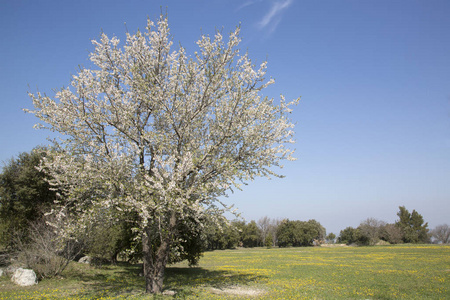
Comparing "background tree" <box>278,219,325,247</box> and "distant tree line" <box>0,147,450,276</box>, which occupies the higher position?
"distant tree line" <box>0,147,450,276</box>

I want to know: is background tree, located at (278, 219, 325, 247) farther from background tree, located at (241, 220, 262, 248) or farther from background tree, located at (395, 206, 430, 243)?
background tree, located at (395, 206, 430, 243)

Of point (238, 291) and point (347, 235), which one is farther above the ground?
point (238, 291)

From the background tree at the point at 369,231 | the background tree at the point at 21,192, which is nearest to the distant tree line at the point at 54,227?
the background tree at the point at 21,192

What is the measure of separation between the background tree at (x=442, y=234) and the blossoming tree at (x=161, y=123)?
134 m

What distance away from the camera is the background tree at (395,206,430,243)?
88231mm

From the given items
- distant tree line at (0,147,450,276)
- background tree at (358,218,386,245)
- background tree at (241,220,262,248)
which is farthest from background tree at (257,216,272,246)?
distant tree line at (0,147,450,276)

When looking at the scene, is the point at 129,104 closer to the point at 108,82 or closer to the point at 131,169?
the point at 108,82

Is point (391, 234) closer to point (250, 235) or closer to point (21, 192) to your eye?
point (250, 235)

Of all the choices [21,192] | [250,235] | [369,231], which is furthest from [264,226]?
[21,192]

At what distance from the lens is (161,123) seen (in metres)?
15.2

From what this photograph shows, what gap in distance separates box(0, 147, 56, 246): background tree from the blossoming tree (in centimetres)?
1594

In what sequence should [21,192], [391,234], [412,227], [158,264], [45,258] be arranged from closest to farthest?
[158,264], [45,258], [21,192], [391,234], [412,227]

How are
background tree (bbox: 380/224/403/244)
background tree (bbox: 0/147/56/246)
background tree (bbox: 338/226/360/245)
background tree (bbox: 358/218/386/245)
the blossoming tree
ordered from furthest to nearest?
1. background tree (bbox: 338/226/360/245)
2. background tree (bbox: 380/224/403/244)
3. background tree (bbox: 358/218/386/245)
4. background tree (bbox: 0/147/56/246)
5. the blossoming tree

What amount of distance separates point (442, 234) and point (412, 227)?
32.6 metres
